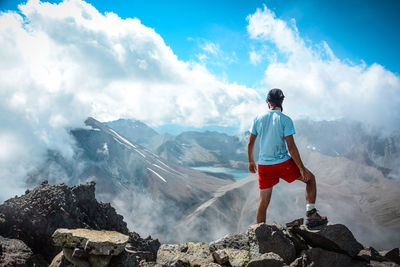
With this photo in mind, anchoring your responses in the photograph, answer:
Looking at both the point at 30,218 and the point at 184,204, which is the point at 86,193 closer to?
the point at 30,218

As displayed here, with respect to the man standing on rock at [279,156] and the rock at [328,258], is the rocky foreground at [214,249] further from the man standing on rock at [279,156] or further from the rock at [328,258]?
the man standing on rock at [279,156]

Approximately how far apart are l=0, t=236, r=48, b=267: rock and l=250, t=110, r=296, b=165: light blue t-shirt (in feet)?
20.7

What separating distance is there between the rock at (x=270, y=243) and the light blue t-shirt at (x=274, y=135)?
5.37ft

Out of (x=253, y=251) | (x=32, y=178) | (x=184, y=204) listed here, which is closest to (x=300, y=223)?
(x=253, y=251)

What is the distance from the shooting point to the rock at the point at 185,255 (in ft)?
17.6

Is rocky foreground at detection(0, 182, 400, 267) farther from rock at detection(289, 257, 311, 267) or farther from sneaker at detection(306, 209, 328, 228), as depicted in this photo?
sneaker at detection(306, 209, 328, 228)

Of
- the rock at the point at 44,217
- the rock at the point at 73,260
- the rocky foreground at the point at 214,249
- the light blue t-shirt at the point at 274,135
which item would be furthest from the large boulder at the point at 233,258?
the rock at the point at 44,217

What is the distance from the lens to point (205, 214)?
12644 centimetres

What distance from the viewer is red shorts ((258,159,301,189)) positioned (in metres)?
5.69

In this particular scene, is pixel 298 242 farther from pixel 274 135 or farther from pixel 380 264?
pixel 274 135

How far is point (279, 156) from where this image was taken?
225 inches

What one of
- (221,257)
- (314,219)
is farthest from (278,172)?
(221,257)

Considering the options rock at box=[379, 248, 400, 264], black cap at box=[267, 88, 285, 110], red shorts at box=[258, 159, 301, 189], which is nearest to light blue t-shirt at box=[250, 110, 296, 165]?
red shorts at box=[258, 159, 301, 189]

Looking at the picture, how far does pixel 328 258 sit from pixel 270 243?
4.24ft
